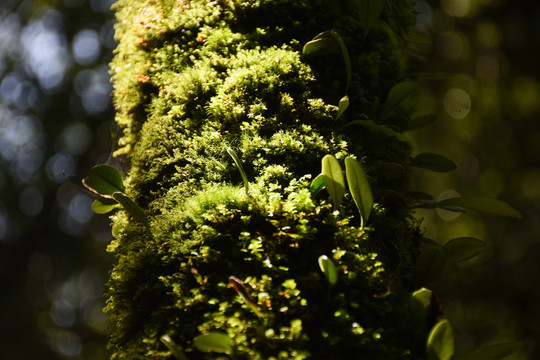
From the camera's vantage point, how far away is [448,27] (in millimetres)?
5879

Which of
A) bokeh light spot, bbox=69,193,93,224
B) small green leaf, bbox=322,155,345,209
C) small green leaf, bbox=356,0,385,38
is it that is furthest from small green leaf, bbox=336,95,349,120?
bokeh light spot, bbox=69,193,93,224

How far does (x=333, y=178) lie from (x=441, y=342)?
36 cm

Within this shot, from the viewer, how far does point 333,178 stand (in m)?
0.85

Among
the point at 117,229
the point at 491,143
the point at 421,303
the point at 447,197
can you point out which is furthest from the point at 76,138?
the point at 421,303

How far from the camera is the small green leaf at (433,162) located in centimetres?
124

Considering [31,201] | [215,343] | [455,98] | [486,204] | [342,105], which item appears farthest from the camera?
[31,201]

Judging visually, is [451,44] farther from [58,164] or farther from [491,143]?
[58,164]

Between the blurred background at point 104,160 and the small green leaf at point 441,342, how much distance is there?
3.73m

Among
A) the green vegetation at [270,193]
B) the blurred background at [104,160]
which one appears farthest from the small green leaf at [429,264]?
the blurred background at [104,160]

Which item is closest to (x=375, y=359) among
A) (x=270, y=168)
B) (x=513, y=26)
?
(x=270, y=168)

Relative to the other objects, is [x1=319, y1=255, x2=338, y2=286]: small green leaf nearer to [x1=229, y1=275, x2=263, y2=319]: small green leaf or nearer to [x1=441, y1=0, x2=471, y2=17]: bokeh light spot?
[x1=229, y1=275, x2=263, y2=319]: small green leaf

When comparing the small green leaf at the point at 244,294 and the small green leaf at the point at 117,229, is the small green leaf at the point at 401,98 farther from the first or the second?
the small green leaf at the point at 117,229

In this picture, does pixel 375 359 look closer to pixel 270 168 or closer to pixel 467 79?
pixel 270 168

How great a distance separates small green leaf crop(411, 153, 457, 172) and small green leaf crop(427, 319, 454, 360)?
679 mm
